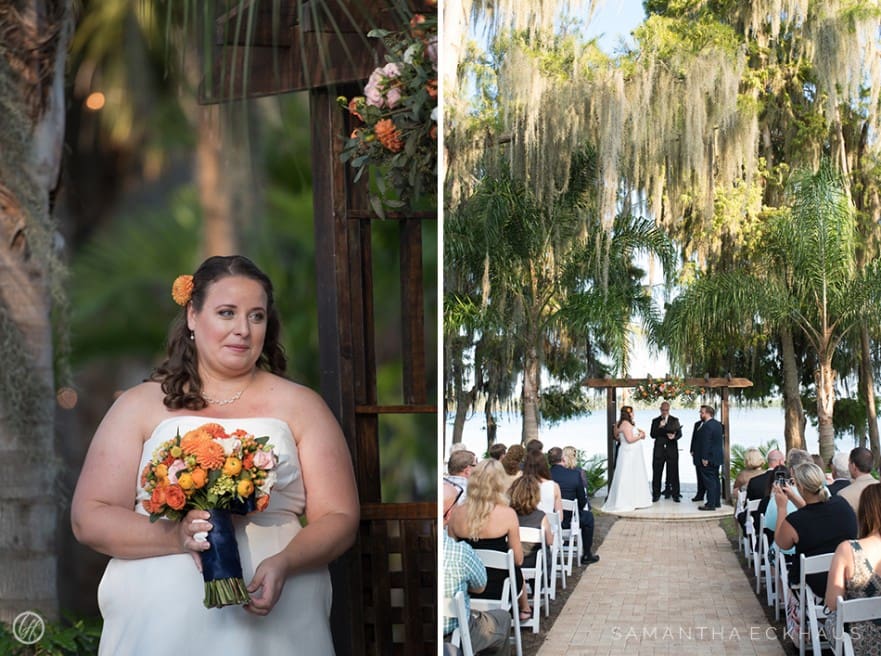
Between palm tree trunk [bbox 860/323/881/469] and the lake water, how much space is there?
6cm

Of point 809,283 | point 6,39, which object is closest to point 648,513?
point 809,283

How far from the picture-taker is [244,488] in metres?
2.10

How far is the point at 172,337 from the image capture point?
2.41 meters

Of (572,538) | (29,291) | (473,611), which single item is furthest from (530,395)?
(29,291)

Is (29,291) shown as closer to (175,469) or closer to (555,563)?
(175,469)

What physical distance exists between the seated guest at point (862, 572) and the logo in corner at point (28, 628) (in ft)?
6.51

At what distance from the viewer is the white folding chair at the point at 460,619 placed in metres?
2.57

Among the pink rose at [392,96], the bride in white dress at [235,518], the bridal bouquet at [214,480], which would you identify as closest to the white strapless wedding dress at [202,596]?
the bride in white dress at [235,518]

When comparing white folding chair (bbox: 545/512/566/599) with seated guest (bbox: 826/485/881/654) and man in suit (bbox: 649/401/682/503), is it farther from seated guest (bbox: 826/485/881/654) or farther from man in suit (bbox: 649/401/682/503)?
seated guest (bbox: 826/485/881/654)

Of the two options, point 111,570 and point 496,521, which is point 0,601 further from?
point 496,521

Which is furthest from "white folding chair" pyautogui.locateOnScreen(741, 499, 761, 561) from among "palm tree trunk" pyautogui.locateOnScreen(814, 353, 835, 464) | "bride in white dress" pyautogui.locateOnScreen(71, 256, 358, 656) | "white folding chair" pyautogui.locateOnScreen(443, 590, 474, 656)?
"bride in white dress" pyautogui.locateOnScreen(71, 256, 358, 656)

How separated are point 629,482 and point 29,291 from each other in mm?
1660

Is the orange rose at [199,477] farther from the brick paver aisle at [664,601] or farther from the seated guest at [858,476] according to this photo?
the seated guest at [858,476]

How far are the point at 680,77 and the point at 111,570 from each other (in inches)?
77.0
